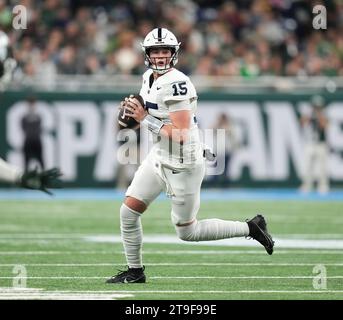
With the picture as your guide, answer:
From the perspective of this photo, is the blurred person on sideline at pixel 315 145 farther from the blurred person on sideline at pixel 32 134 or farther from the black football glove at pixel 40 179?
the black football glove at pixel 40 179

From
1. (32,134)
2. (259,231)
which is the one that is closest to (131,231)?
(259,231)

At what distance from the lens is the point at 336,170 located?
21484 millimetres

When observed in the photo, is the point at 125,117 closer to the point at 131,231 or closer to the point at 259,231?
the point at 131,231

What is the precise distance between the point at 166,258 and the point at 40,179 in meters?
2.90

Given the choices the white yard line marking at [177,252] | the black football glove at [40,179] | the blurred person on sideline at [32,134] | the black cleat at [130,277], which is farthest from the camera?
the blurred person on sideline at [32,134]

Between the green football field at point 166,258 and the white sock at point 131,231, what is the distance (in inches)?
10.3

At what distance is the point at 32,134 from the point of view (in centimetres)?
2006

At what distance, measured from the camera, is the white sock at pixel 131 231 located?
27.8 ft

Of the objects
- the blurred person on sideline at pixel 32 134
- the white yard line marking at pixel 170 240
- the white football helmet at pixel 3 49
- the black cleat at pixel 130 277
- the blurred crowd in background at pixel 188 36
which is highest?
the blurred crowd in background at pixel 188 36

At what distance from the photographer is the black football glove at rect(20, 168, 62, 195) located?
767cm

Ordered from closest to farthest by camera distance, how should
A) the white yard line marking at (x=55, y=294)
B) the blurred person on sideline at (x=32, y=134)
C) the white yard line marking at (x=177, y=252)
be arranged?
the white yard line marking at (x=55, y=294), the white yard line marking at (x=177, y=252), the blurred person on sideline at (x=32, y=134)

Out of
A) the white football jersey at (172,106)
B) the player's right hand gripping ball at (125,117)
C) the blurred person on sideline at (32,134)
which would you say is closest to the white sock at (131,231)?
the white football jersey at (172,106)
